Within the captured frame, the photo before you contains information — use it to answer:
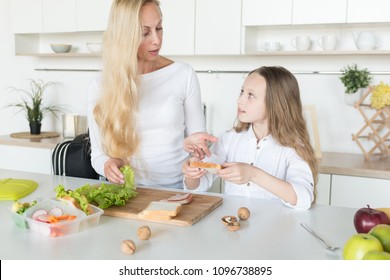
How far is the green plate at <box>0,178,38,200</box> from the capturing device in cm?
156

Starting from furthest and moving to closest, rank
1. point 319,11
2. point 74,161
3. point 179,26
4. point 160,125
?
point 179,26 < point 319,11 < point 74,161 < point 160,125

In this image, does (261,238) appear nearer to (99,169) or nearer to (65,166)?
(99,169)

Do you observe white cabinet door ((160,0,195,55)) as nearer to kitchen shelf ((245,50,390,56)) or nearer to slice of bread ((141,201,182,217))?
kitchen shelf ((245,50,390,56))

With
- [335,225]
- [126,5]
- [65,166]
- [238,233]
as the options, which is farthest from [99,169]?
[335,225]

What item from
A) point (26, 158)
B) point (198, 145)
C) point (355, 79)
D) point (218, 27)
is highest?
point (218, 27)

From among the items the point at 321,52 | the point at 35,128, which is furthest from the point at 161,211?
the point at 35,128

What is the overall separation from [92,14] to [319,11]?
158cm

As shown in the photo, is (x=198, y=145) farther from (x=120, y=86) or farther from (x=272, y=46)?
(x=272, y=46)

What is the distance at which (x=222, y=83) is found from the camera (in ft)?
10.8

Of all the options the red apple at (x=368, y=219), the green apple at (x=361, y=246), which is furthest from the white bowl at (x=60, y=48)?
the green apple at (x=361, y=246)

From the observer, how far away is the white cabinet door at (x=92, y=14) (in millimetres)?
3264

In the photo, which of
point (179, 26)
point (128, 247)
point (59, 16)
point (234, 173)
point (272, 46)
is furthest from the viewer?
point (59, 16)

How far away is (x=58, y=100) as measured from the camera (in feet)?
12.6

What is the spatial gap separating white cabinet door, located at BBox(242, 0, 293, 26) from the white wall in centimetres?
32
